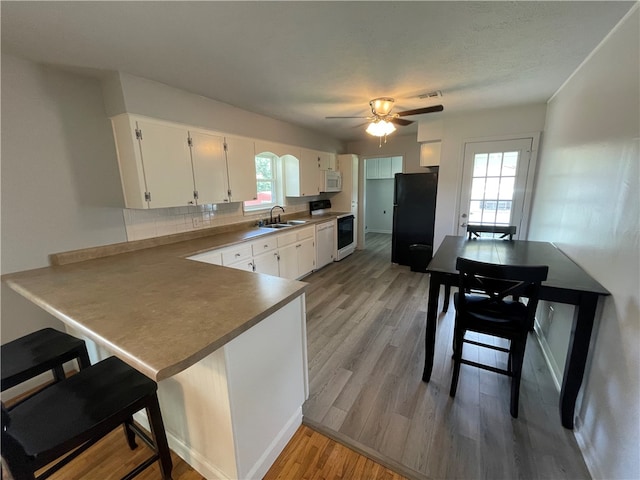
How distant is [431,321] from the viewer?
1.91m

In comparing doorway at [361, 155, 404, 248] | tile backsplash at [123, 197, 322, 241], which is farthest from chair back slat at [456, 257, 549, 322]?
doorway at [361, 155, 404, 248]

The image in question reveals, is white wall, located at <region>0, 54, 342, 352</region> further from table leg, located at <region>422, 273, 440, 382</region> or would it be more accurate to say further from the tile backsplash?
table leg, located at <region>422, 273, 440, 382</region>

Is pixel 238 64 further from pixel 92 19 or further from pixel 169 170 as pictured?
pixel 169 170

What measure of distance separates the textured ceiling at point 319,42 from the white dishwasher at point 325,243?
229 centimetres

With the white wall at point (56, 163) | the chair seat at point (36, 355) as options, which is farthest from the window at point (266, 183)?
the chair seat at point (36, 355)

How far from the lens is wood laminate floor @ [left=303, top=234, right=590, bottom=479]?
1432 mm

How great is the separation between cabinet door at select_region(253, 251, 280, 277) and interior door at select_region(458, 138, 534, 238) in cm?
279

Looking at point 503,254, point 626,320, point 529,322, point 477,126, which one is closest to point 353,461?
point 529,322

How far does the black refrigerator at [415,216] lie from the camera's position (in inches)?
171

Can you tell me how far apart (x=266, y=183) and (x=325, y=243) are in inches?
56.7

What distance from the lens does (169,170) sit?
8.38 ft

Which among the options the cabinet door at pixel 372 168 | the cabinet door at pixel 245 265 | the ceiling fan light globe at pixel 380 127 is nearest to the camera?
the ceiling fan light globe at pixel 380 127

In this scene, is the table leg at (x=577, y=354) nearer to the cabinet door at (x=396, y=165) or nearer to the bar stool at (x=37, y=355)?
the bar stool at (x=37, y=355)

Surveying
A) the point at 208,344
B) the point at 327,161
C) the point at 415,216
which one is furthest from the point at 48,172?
the point at 415,216
